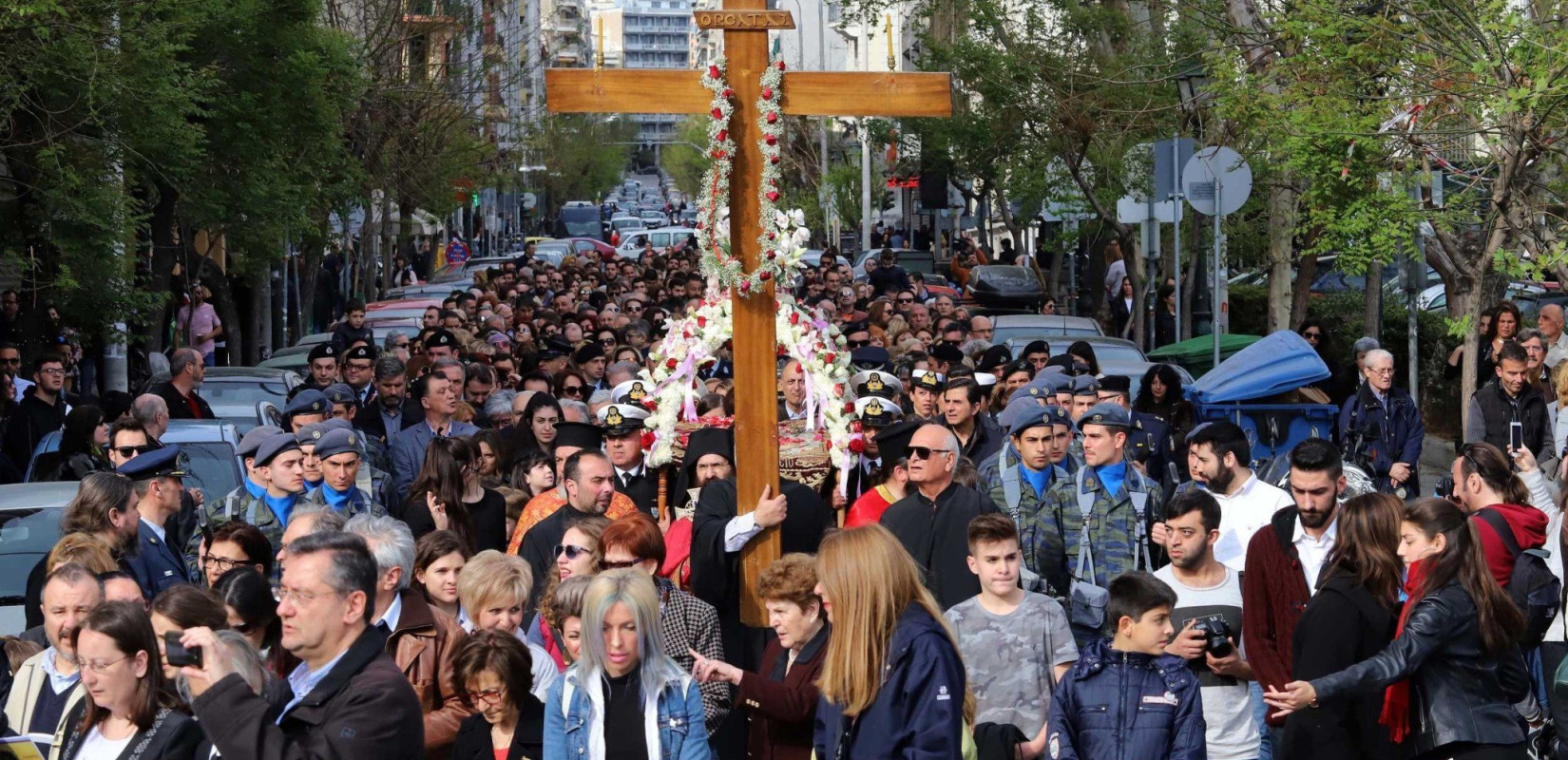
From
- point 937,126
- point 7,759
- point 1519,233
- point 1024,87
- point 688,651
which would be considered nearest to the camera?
point 7,759

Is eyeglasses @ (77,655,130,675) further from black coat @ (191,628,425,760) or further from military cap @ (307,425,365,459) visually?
military cap @ (307,425,365,459)

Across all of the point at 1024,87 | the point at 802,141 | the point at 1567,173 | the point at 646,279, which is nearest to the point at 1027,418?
the point at 1567,173

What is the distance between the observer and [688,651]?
685 cm

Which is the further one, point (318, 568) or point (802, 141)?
point (802, 141)

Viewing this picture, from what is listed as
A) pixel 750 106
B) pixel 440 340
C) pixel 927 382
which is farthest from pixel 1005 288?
pixel 750 106

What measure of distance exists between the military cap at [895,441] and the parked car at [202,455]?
5316 millimetres

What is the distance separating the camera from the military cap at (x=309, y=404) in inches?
467

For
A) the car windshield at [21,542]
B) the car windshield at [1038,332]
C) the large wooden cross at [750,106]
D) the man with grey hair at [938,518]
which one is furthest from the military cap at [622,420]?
the car windshield at [1038,332]

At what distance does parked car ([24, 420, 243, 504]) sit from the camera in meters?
13.1

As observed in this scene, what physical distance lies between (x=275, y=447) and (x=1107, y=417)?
3.85 m

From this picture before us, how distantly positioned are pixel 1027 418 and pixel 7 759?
470 centimetres

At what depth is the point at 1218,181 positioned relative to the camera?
16672mm

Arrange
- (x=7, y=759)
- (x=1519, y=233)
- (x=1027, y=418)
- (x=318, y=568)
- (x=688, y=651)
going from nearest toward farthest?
(x=318, y=568)
(x=7, y=759)
(x=688, y=651)
(x=1027, y=418)
(x=1519, y=233)

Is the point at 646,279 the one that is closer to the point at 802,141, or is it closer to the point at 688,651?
the point at 688,651
